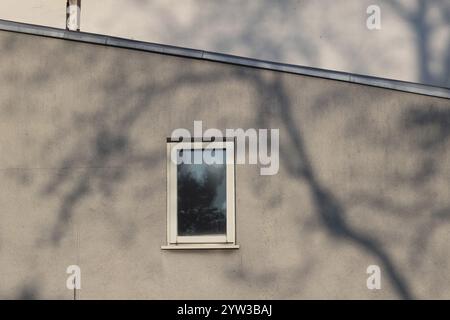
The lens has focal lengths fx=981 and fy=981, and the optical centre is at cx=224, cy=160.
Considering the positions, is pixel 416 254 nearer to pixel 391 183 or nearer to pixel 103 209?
pixel 391 183

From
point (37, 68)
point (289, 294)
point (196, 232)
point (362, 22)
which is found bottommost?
point (289, 294)

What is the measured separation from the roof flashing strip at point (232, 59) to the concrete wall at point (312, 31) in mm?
7886

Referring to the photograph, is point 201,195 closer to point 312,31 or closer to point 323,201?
point 323,201

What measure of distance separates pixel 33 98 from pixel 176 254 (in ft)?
7.16

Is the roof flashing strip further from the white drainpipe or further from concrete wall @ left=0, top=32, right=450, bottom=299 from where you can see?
the white drainpipe

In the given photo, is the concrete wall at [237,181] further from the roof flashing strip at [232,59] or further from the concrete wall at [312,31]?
the concrete wall at [312,31]

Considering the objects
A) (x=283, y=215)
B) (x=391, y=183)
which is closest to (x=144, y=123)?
(x=283, y=215)

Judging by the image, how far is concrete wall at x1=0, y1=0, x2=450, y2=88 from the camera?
17.6 meters

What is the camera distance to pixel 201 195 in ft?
32.7

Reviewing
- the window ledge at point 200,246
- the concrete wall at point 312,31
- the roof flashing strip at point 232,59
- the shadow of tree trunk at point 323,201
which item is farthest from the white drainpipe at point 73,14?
the window ledge at point 200,246

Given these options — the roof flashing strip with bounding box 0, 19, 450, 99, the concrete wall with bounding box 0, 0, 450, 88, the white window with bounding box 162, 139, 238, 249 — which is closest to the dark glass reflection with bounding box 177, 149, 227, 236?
the white window with bounding box 162, 139, 238, 249

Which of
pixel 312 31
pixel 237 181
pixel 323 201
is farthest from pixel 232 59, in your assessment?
pixel 312 31

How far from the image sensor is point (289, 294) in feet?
31.6

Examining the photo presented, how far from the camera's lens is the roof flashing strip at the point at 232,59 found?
968 centimetres
